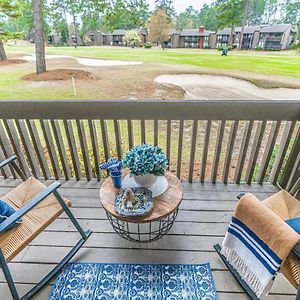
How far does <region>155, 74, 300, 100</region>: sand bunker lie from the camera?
2.11 meters

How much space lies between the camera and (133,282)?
1.41m

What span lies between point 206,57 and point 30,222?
87.0 inches

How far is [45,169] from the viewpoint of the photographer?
2346mm

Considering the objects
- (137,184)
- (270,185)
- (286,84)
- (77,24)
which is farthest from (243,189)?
(77,24)

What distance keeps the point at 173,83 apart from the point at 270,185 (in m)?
1.56

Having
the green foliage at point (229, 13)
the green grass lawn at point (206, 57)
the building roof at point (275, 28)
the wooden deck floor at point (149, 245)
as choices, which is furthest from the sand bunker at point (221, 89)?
the wooden deck floor at point (149, 245)

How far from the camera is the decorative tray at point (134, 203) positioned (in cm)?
134

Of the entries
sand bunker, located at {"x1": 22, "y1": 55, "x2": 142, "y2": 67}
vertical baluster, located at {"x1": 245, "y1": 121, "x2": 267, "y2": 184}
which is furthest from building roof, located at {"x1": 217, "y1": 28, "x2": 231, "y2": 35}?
sand bunker, located at {"x1": 22, "y1": 55, "x2": 142, "y2": 67}

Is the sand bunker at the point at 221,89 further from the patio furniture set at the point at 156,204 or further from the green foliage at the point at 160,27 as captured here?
the green foliage at the point at 160,27

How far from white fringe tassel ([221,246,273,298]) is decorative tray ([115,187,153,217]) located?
60cm

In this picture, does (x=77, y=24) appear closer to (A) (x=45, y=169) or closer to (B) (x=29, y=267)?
(A) (x=45, y=169)

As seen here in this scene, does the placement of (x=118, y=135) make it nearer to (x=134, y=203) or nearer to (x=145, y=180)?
(x=145, y=180)

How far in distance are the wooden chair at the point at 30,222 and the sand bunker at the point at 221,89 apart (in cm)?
160

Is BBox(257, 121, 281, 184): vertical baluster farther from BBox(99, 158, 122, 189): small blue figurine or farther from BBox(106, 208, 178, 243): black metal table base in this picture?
BBox(99, 158, 122, 189): small blue figurine
